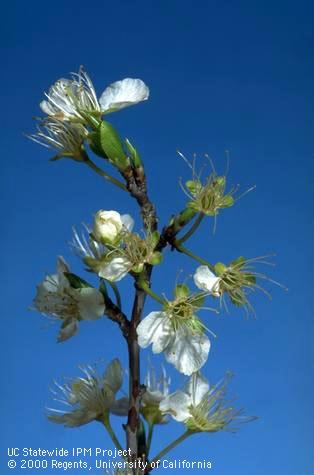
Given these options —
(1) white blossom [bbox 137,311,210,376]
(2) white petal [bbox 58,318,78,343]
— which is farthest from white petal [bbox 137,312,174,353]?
(2) white petal [bbox 58,318,78,343]

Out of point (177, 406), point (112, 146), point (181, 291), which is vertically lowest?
point (177, 406)

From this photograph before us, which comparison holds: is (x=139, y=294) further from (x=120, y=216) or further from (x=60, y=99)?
(x=60, y=99)

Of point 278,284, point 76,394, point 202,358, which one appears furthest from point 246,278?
point 76,394

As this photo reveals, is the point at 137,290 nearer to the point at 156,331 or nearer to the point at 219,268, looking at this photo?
the point at 156,331

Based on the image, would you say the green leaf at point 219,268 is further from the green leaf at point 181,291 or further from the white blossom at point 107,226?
the white blossom at point 107,226

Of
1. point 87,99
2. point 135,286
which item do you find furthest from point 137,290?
point 87,99

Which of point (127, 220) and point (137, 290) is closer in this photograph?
point (137, 290)
